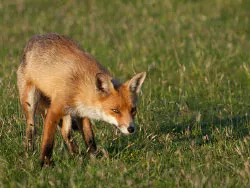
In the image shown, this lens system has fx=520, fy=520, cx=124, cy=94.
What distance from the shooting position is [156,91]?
1078 cm

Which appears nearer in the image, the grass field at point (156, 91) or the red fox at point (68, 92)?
the grass field at point (156, 91)

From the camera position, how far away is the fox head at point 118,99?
677 cm

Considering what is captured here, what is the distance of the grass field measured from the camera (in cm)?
622

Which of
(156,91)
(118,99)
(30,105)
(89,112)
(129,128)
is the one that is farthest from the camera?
(156,91)

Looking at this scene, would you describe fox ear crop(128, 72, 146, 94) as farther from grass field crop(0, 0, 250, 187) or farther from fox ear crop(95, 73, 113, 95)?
grass field crop(0, 0, 250, 187)

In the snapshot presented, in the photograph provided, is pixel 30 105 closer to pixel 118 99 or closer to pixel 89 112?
pixel 89 112

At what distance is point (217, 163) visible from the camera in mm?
6785

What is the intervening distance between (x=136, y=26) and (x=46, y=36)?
7.40 m

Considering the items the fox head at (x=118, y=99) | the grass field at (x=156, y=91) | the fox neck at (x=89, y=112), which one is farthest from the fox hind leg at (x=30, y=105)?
the fox head at (x=118, y=99)

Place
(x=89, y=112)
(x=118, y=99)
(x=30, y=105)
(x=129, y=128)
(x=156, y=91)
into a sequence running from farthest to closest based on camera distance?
(x=156, y=91), (x=30, y=105), (x=89, y=112), (x=118, y=99), (x=129, y=128)

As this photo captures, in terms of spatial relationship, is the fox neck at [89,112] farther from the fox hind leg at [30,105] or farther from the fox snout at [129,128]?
the fox hind leg at [30,105]

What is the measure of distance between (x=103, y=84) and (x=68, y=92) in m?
0.55

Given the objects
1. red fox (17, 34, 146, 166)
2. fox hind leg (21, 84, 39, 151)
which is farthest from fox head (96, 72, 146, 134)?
fox hind leg (21, 84, 39, 151)

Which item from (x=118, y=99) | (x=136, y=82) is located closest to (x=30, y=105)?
(x=118, y=99)
